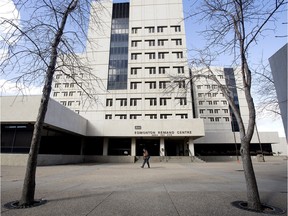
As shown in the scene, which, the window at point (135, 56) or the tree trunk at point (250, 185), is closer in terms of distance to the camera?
the tree trunk at point (250, 185)

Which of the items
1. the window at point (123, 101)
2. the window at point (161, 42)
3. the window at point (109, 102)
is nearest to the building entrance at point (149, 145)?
the window at point (123, 101)

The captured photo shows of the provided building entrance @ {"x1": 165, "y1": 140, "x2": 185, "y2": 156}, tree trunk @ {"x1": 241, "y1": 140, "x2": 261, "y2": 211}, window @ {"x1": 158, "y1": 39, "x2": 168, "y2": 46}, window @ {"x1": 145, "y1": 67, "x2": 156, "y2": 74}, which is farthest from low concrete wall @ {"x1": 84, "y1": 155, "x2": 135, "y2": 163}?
tree trunk @ {"x1": 241, "y1": 140, "x2": 261, "y2": 211}

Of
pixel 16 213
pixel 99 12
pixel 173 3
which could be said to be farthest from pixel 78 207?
pixel 173 3

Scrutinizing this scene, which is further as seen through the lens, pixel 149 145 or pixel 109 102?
pixel 109 102

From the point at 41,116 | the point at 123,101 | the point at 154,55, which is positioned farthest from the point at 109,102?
the point at 41,116

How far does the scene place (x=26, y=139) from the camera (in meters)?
22.1

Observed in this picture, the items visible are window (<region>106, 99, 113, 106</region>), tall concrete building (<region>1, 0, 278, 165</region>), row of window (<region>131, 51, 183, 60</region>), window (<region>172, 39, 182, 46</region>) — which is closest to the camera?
tall concrete building (<region>1, 0, 278, 165</region>)

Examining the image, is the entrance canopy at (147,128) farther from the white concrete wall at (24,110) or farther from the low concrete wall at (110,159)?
the white concrete wall at (24,110)

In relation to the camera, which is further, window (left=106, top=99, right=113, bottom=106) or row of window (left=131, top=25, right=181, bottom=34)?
row of window (left=131, top=25, right=181, bottom=34)

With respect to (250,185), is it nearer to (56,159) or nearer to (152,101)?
(56,159)

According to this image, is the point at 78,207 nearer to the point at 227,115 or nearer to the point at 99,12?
the point at 99,12

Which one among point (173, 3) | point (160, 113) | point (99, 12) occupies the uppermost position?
point (173, 3)

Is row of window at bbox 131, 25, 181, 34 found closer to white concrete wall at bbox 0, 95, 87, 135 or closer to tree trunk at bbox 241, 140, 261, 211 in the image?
white concrete wall at bbox 0, 95, 87, 135

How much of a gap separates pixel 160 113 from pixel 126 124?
844cm
